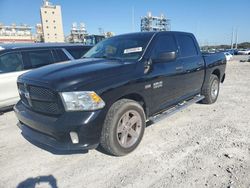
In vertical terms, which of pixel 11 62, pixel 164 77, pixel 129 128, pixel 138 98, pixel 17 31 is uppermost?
pixel 17 31

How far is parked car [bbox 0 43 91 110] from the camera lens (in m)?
5.10

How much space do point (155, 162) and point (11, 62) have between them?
4343 millimetres

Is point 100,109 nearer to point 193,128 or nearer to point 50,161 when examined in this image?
point 50,161

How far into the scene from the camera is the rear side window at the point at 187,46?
4597 millimetres

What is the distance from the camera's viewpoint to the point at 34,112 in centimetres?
314

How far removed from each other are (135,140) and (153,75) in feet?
3.69

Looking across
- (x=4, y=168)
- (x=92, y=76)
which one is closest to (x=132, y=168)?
(x=92, y=76)

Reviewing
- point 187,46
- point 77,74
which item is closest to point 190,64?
point 187,46

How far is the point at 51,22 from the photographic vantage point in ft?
289

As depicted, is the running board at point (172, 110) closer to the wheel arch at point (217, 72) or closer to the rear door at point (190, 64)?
the rear door at point (190, 64)

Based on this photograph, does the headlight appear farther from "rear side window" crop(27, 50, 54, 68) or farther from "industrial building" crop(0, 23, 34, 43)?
"industrial building" crop(0, 23, 34, 43)

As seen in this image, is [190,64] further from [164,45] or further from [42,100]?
[42,100]

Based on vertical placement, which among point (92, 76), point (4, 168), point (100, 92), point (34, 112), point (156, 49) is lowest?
point (4, 168)

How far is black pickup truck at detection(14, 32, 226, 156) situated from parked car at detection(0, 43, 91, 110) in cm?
192
